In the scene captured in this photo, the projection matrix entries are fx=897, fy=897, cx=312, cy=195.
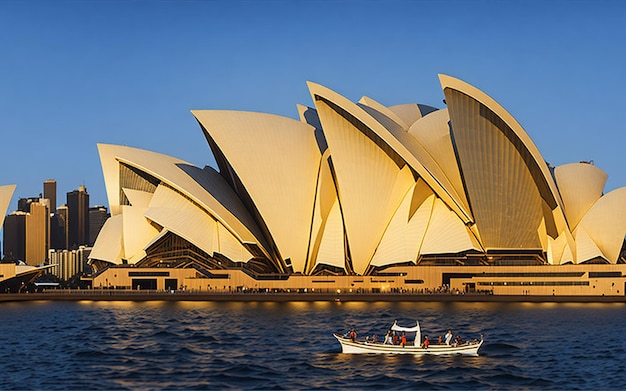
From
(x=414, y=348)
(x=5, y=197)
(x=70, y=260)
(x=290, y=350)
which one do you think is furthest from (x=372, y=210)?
(x=70, y=260)

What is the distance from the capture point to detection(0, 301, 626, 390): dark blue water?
41875mm

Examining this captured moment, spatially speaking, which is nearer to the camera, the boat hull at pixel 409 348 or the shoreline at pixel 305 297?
the boat hull at pixel 409 348

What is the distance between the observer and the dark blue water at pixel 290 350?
41.9 meters

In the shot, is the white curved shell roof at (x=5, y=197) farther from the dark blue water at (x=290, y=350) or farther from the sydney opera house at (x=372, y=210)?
the dark blue water at (x=290, y=350)

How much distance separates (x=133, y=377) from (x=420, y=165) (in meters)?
50.2

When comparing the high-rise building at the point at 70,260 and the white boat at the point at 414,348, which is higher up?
the high-rise building at the point at 70,260

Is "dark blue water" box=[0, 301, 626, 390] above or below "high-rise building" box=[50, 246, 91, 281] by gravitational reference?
below

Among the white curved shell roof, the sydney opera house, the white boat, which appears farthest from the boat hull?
the white curved shell roof

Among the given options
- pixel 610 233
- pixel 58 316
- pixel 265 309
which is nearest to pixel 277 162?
pixel 265 309

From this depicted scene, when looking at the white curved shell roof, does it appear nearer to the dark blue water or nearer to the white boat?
the dark blue water

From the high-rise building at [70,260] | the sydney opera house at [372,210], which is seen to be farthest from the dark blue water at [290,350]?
the high-rise building at [70,260]

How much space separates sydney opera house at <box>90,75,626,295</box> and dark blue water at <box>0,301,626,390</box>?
563 inches

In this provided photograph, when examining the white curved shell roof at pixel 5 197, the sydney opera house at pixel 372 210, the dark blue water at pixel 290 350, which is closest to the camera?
the dark blue water at pixel 290 350

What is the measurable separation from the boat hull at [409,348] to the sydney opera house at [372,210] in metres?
39.2
